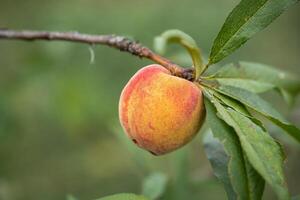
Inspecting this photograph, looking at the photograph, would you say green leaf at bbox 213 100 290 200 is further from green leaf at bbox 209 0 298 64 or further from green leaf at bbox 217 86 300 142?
green leaf at bbox 209 0 298 64

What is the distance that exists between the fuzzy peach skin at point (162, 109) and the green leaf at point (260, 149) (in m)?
0.07

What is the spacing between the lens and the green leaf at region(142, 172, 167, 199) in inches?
58.3

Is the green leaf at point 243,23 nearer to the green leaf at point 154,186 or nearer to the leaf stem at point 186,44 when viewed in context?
the leaf stem at point 186,44

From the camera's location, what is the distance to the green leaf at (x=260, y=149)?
0.93 metres

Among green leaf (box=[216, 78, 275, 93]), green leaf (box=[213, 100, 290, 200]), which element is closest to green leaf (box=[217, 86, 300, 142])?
green leaf (box=[213, 100, 290, 200])

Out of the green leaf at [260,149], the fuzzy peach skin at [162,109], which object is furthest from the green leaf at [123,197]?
the green leaf at [260,149]

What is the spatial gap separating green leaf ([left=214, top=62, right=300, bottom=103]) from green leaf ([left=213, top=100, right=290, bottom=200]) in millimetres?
212

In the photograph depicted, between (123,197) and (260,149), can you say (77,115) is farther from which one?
(260,149)

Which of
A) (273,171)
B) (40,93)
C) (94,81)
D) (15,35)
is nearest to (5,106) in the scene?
(40,93)

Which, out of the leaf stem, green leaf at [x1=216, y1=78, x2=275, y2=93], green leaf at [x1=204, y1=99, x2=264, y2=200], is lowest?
green leaf at [x1=204, y1=99, x2=264, y2=200]

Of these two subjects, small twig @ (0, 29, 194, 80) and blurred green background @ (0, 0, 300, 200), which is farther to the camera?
blurred green background @ (0, 0, 300, 200)

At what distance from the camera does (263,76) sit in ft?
4.63

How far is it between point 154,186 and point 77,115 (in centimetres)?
85

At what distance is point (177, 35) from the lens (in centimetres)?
127
